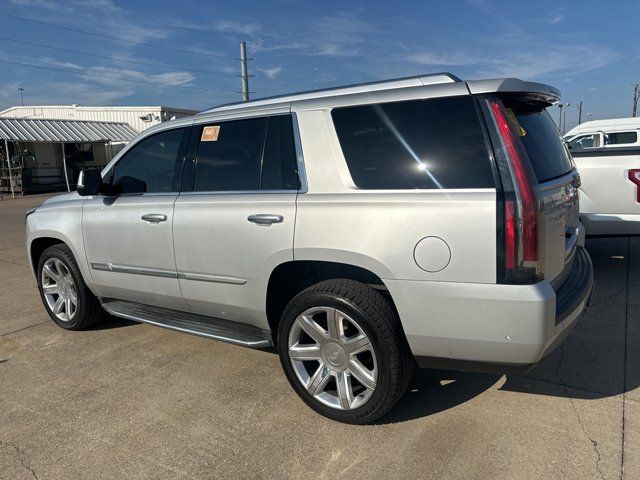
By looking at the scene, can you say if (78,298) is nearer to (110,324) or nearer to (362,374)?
(110,324)

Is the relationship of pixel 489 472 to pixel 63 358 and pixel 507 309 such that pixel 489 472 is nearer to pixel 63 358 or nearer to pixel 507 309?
pixel 507 309

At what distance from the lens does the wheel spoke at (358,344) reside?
9.23 ft

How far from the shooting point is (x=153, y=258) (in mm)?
3758

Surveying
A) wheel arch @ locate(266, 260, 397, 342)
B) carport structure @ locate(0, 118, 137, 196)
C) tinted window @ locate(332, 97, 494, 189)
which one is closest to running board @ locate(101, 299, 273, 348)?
wheel arch @ locate(266, 260, 397, 342)

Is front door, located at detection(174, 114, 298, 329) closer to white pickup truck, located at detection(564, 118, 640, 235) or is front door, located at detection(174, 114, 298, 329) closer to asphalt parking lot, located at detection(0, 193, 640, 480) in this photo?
asphalt parking lot, located at detection(0, 193, 640, 480)

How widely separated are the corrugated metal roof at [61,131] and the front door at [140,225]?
71.8 ft

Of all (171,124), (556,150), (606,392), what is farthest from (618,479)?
(171,124)

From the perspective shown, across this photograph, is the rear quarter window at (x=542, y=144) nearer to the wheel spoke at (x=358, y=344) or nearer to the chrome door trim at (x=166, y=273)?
the wheel spoke at (x=358, y=344)

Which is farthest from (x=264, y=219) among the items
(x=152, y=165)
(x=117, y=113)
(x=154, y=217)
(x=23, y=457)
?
(x=117, y=113)

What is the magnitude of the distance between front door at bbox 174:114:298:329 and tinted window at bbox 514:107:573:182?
1.34 meters

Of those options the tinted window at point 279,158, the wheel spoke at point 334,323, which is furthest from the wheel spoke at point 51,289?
the wheel spoke at point 334,323

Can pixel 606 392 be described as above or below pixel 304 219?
below

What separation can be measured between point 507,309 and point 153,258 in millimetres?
2541

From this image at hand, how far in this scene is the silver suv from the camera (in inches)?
96.7
